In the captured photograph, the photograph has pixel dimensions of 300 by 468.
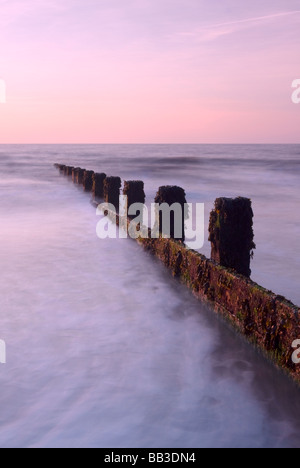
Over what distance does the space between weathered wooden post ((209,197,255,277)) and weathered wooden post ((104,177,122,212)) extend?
6945 millimetres

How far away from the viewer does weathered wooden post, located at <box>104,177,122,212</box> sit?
12117 millimetres

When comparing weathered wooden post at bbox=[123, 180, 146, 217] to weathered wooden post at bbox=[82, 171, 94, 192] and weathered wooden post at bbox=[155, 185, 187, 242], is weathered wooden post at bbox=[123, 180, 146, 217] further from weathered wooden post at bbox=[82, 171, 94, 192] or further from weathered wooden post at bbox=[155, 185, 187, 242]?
weathered wooden post at bbox=[82, 171, 94, 192]

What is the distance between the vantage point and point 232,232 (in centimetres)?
525

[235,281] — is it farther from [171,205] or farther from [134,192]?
[134,192]

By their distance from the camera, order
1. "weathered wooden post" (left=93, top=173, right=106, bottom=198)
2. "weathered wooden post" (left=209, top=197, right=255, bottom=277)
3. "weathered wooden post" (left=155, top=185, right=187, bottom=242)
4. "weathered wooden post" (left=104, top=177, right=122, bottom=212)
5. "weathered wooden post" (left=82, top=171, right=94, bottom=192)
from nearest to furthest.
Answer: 1. "weathered wooden post" (left=209, top=197, right=255, bottom=277)
2. "weathered wooden post" (left=155, top=185, right=187, bottom=242)
3. "weathered wooden post" (left=104, top=177, right=122, bottom=212)
4. "weathered wooden post" (left=93, top=173, right=106, bottom=198)
5. "weathered wooden post" (left=82, top=171, right=94, bottom=192)

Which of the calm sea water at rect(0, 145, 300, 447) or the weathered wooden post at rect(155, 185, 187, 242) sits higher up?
the weathered wooden post at rect(155, 185, 187, 242)

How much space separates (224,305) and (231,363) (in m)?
0.64

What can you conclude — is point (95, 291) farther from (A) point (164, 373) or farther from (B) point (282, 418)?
(B) point (282, 418)

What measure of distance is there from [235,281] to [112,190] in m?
7.92

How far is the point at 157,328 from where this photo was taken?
538 centimetres

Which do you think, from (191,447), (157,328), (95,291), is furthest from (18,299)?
(191,447)

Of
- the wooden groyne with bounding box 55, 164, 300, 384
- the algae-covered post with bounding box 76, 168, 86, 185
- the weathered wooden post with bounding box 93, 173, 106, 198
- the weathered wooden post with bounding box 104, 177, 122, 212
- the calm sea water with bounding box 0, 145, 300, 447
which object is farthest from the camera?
the algae-covered post with bounding box 76, 168, 86, 185

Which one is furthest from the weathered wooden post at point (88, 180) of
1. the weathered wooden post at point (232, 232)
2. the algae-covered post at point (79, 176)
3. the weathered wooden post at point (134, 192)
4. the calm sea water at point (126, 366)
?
the weathered wooden post at point (232, 232)

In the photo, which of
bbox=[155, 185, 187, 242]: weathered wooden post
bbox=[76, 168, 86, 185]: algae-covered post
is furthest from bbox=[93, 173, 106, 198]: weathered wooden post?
bbox=[155, 185, 187, 242]: weathered wooden post
